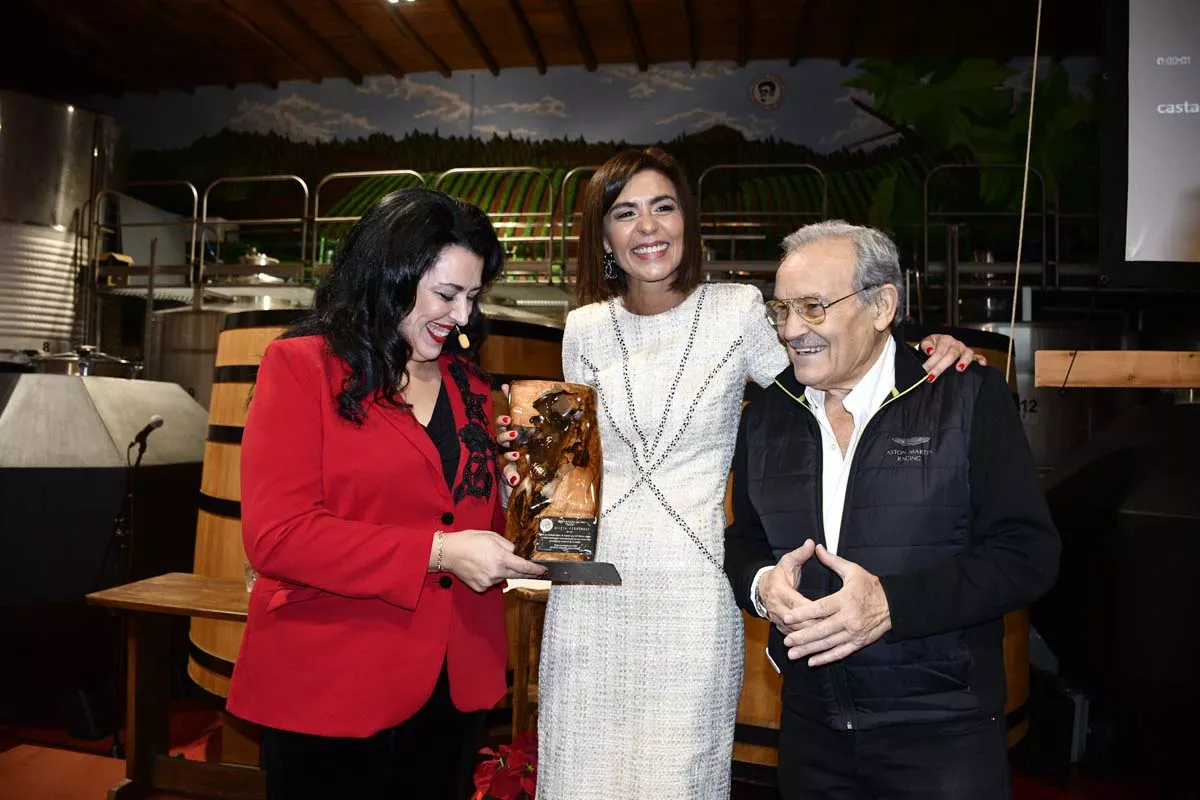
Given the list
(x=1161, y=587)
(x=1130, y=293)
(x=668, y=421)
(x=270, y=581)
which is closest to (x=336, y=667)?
(x=270, y=581)

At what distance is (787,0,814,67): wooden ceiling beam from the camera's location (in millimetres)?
8870

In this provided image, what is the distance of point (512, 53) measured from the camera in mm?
10289

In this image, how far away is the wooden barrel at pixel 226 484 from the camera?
379 centimetres

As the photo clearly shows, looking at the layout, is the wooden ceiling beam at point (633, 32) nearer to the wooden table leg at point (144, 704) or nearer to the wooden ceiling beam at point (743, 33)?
the wooden ceiling beam at point (743, 33)

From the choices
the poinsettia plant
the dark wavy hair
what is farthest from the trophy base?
the poinsettia plant

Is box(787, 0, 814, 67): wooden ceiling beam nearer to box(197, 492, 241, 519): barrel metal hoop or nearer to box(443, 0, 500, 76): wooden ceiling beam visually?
box(443, 0, 500, 76): wooden ceiling beam

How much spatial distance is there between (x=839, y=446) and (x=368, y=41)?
33.1ft

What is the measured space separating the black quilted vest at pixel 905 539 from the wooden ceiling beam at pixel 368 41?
9472 mm

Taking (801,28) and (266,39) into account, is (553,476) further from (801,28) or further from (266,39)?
(266,39)

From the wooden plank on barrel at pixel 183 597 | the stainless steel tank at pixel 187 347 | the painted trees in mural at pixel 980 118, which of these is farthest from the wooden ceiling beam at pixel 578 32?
the wooden plank on barrel at pixel 183 597

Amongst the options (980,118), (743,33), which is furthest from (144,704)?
(980,118)

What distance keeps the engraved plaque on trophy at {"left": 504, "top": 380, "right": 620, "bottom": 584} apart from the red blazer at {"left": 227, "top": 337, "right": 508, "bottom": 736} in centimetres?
12

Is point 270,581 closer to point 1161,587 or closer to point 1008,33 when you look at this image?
point 1161,587

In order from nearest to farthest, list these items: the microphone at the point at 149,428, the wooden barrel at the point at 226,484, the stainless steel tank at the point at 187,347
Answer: the wooden barrel at the point at 226,484
the microphone at the point at 149,428
the stainless steel tank at the point at 187,347
